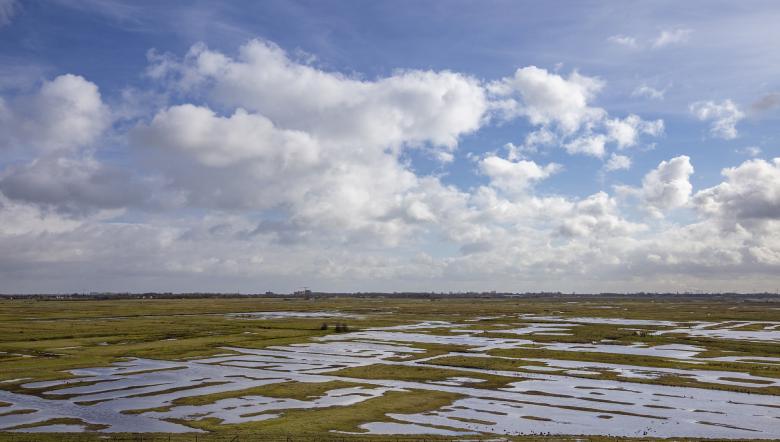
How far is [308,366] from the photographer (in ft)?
199

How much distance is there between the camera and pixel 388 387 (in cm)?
4850

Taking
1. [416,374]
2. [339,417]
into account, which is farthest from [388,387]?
[339,417]

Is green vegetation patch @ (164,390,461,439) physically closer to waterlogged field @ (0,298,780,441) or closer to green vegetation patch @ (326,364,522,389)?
waterlogged field @ (0,298,780,441)

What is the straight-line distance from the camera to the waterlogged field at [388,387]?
35.1m

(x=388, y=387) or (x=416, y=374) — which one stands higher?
(x=416, y=374)

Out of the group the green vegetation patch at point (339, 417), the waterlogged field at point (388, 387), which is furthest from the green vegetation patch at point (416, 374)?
the green vegetation patch at point (339, 417)

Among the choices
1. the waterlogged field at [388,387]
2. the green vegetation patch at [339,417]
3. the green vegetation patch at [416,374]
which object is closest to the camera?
the green vegetation patch at [339,417]

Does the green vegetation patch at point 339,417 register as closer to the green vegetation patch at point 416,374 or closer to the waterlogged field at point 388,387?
the waterlogged field at point 388,387

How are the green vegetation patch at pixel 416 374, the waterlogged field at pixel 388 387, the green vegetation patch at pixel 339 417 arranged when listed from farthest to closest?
the green vegetation patch at pixel 416 374
the waterlogged field at pixel 388 387
the green vegetation patch at pixel 339 417

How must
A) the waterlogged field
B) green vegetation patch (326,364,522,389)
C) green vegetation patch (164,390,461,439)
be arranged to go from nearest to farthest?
green vegetation patch (164,390,461,439)
the waterlogged field
green vegetation patch (326,364,522,389)

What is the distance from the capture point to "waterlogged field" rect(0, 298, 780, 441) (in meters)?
35.1

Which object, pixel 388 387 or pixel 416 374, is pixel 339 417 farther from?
pixel 416 374

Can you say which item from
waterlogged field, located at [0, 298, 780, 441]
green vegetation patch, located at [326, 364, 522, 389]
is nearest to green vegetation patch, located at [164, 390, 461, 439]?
waterlogged field, located at [0, 298, 780, 441]

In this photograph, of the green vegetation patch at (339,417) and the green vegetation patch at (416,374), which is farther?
the green vegetation patch at (416,374)
